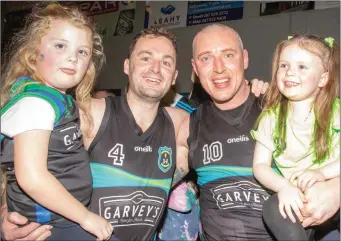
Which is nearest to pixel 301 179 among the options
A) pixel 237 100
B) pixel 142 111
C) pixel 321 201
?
pixel 321 201

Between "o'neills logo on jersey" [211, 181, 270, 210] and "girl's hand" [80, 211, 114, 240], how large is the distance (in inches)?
25.9

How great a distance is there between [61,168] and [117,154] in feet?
1.25

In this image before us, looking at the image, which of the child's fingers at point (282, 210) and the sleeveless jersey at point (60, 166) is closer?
the child's fingers at point (282, 210)

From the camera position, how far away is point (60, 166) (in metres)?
1.64

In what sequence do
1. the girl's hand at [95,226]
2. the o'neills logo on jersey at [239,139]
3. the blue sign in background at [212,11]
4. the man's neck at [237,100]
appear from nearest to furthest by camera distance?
the girl's hand at [95,226] < the o'neills logo on jersey at [239,139] < the man's neck at [237,100] < the blue sign in background at [212,11]

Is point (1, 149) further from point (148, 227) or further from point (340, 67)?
point (340, 67)

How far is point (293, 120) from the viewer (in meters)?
1.70

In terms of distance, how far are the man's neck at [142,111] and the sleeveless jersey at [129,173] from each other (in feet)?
0.17

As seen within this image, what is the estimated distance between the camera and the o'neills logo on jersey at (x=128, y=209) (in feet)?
6.17

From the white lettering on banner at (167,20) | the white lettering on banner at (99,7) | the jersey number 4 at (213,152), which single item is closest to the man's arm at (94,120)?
the jersey number 4 at (213,152)

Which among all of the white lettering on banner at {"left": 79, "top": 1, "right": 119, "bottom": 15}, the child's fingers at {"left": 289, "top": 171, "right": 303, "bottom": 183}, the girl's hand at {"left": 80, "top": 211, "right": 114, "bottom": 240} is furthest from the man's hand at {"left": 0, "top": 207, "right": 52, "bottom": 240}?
the white lettering on banner at {"left": 79, "top": 1, "right": 119, "bottom": 15}

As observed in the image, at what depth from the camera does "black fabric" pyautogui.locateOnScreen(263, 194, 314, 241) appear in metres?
1.46

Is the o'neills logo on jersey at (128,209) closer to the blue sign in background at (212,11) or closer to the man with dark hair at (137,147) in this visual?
the man with dark hair at (137,147)

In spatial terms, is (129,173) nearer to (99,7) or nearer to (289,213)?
(289,213)
